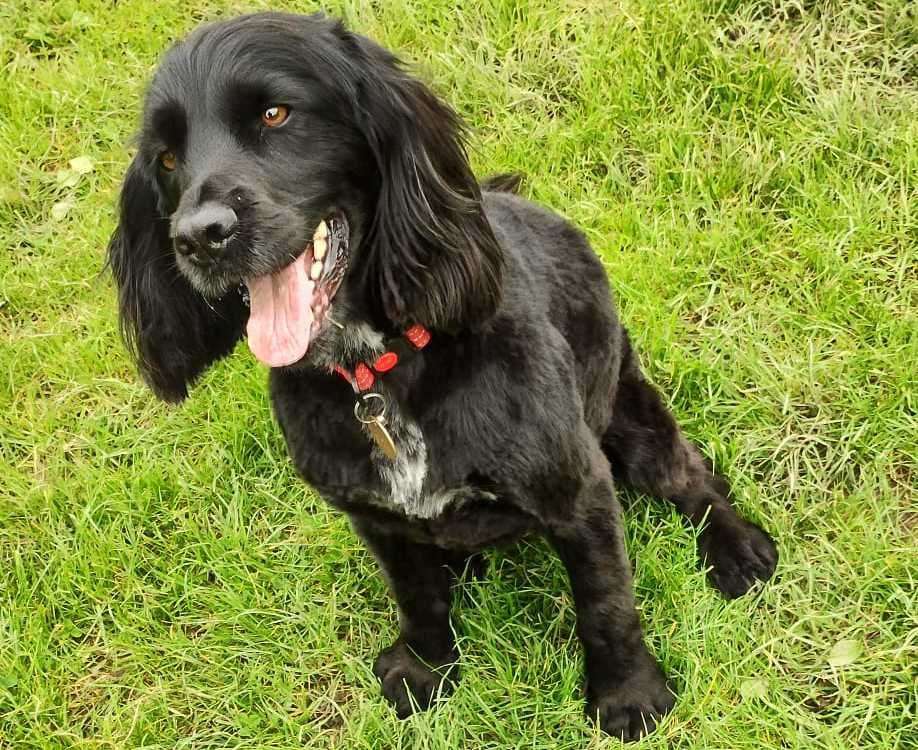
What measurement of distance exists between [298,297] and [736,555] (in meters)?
1.43

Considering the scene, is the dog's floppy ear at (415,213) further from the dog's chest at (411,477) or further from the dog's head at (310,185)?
the dog's chest at (411,477)

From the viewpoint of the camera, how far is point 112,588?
301 cm

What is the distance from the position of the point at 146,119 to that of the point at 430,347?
755 mm

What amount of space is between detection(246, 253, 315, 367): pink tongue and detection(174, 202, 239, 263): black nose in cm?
15

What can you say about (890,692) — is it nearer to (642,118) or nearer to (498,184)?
(498,184)

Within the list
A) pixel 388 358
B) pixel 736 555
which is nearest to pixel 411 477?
pixel 388 358

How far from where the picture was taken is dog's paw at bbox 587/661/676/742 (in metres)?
2.52

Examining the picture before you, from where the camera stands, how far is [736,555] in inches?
107

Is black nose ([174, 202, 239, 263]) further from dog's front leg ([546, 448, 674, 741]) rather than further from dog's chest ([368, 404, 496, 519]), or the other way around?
dog's front leg ([546, 448, 674, 741])

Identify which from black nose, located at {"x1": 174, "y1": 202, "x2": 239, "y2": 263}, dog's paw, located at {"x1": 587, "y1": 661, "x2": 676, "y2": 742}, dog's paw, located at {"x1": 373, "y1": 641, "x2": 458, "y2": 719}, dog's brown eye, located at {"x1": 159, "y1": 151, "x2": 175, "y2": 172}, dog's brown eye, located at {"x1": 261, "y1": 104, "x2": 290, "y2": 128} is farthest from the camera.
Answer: dog's paw, located at {"x1": 373, "y1": 641, "x2": 458, "y2": 719}

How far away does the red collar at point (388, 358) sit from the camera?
7.13ft

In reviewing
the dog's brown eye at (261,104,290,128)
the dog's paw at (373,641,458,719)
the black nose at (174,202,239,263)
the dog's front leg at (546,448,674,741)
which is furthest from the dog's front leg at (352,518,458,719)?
the dog's brown eye at (261,104,290,128)

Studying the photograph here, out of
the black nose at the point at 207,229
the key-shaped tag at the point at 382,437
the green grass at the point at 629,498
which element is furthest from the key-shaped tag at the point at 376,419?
the green grass at the point at 629,498

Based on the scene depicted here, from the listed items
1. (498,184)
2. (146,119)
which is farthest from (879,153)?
(146,119)
